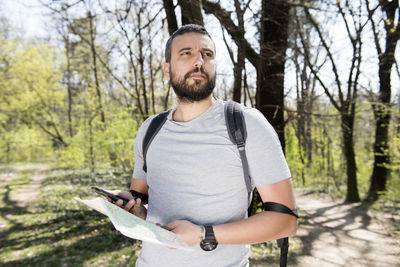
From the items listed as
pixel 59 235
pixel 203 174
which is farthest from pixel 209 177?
pixel 59 235

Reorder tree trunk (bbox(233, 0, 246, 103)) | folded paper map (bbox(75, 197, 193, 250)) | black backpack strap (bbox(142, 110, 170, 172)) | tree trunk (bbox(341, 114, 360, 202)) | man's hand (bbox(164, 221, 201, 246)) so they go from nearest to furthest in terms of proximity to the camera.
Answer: folded paper map (bbox(75, 197, 193, 250)) → man's hand (bbox(164, 221, 201, 246)) → black backpack strap (bbox(142, 110, 170, 172)) → tree trunk (bbox(233, 0, 246, 103)) → tree trunk (bbox(341, 114, 360, 202))

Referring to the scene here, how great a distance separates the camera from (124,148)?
8.14 m

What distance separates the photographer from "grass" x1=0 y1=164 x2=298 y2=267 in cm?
516

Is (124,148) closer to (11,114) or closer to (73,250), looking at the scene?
(73,250)

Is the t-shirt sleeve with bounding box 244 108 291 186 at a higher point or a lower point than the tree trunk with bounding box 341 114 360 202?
higher

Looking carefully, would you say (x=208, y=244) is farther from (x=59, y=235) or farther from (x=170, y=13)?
(x=59, y=235)

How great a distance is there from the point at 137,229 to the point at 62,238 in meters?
6.64

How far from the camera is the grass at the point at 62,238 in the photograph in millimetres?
5160

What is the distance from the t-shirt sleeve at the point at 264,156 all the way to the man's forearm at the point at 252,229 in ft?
0.51

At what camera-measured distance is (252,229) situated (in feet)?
3.74

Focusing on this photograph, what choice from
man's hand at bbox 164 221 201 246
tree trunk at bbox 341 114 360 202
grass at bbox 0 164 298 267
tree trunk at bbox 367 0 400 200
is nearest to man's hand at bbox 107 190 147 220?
man's hand at bbox 164 221 201 246

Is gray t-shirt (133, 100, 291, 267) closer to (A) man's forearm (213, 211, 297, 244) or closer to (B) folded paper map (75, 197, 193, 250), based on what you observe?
(A) man's forearm (213, 211, 297, 244)

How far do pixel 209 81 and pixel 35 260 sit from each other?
578 centimetres

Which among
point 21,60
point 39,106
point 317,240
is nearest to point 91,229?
point 317,240
